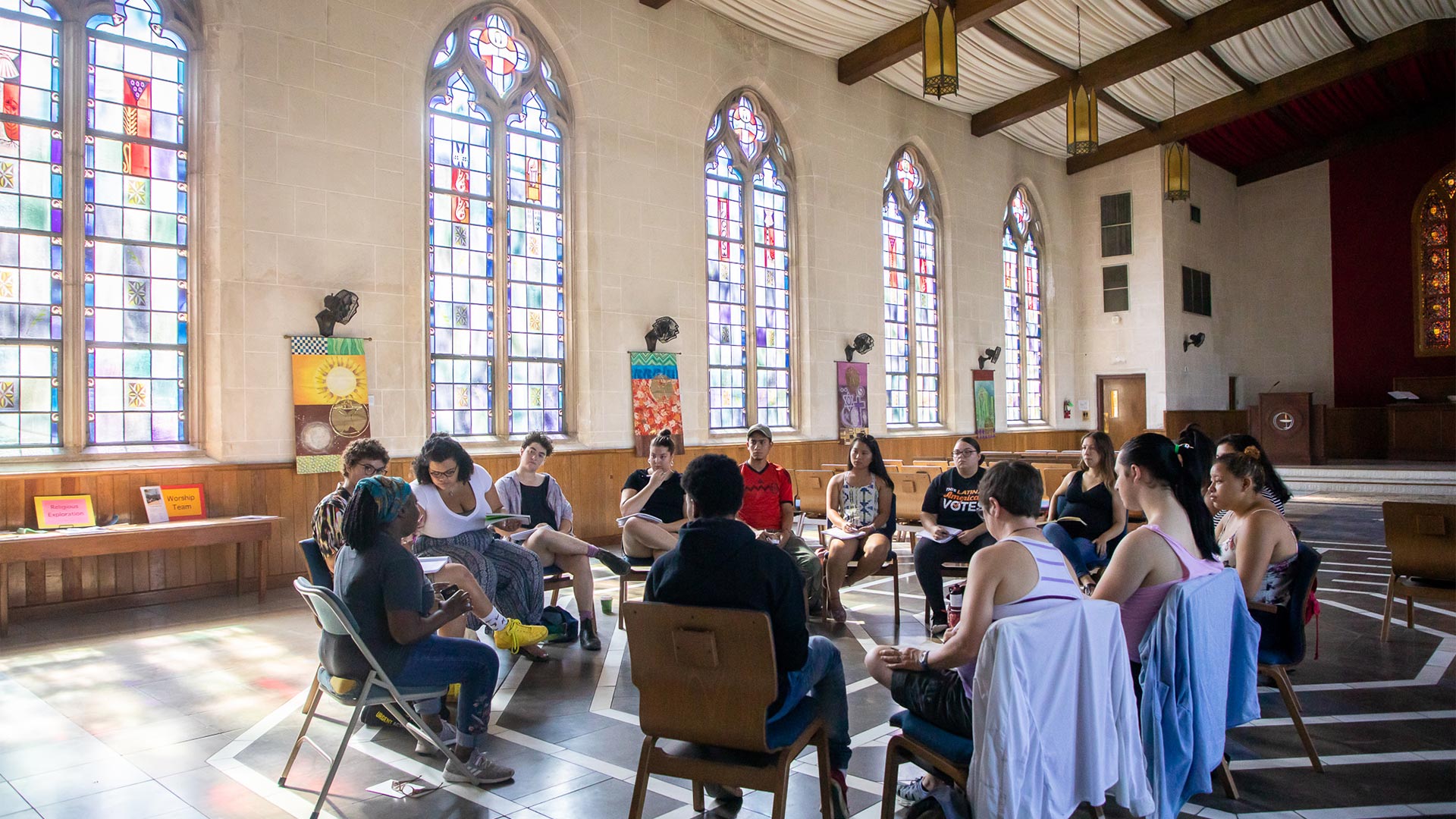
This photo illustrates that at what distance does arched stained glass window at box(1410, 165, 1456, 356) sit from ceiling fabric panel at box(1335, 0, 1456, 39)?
16.7 feet

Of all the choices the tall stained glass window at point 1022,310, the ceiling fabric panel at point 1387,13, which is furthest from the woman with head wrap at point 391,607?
the ceiling fabric panel at point 1387,13

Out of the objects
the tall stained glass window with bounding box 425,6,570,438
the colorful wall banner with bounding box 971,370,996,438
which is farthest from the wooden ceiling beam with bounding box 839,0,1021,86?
the colorful wall banner with bounding box 971,370,996,438

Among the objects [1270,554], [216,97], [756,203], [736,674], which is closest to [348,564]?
[736,674]

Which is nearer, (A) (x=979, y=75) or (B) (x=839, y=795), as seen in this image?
(B) (x=839, y=795)

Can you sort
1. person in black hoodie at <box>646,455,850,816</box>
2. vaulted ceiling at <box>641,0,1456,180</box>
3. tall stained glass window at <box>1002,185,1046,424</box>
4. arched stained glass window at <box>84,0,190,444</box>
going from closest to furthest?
person in black hoodie at <box>646,455,850,816</box> → arched stained glass window at <box>84,0,190,444</box> → vaulted ceiling at <box>641,0,1456,180</box> → tall stained glass window at <box>1002,185,1046,424</box>

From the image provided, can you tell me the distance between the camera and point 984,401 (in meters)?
14.5

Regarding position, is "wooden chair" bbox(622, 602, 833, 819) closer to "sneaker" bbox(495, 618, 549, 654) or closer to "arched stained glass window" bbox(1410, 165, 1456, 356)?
"sneaker" bbox(495, 618, 549, 654)

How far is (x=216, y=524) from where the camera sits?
6254 mm

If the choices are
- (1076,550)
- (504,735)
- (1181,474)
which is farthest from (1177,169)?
(504,735)

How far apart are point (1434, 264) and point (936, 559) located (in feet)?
55.9

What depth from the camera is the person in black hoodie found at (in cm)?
244

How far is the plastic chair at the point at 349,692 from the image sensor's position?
2.81m

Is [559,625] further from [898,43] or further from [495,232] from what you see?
[898,43]

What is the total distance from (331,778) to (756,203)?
30.5ft
